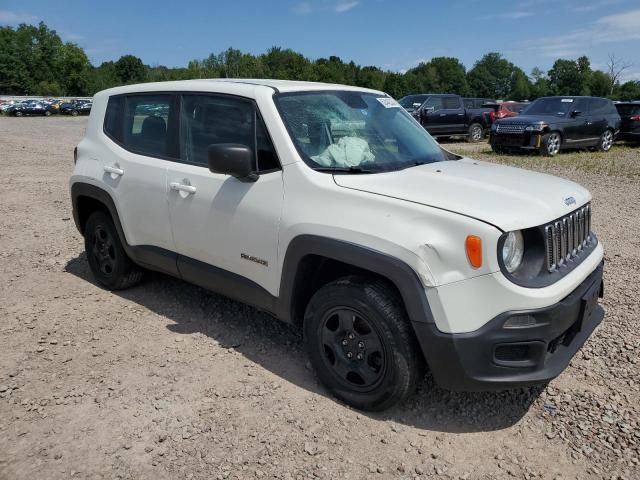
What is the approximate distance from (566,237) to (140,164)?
311 cm

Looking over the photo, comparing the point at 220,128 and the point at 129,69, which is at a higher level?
the point at 129,69

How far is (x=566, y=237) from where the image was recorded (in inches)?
118

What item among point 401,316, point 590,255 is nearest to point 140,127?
point 401,316

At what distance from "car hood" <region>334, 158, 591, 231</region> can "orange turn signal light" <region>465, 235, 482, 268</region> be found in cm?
11

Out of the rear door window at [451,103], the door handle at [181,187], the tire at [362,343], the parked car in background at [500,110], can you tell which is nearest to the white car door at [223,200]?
the door handle at [181,187]

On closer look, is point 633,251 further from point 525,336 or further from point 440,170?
point 525,336

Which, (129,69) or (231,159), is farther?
(129,69)

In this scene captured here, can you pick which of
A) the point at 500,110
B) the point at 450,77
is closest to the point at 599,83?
the point at 450,77

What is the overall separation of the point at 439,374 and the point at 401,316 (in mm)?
352

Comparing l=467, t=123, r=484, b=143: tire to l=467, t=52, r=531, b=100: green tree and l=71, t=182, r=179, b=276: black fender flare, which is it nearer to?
l=71, t=182, r=179, b=276: black fender flare

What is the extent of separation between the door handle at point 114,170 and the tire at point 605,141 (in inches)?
617

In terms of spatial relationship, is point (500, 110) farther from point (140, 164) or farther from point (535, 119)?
point (140, 164)

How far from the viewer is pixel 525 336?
8.48 ft

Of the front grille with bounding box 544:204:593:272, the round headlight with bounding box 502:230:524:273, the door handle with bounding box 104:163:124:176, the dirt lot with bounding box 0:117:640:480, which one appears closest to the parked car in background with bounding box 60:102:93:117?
the door handle with bounding box 104:163:124:176
